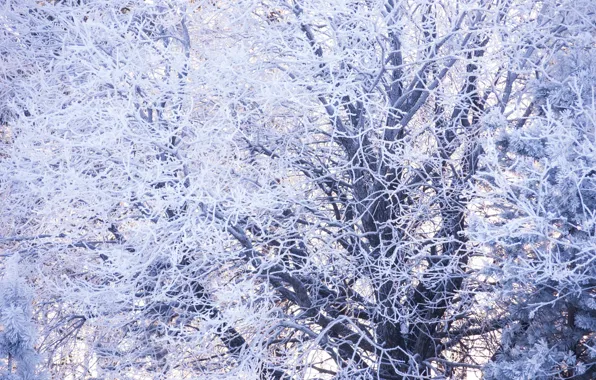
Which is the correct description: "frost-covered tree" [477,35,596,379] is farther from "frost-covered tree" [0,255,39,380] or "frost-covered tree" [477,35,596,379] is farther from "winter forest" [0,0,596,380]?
"frost-covered tree" [0,255,39,380]

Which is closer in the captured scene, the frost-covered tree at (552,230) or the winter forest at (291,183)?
the frost-covered tree at (552,230)

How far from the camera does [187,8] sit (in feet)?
26.1

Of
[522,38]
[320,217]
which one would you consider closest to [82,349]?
[320,217]

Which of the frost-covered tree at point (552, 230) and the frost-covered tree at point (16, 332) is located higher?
the frost-covered tree at point (552, 230)

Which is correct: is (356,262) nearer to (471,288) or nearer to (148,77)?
(471,288)

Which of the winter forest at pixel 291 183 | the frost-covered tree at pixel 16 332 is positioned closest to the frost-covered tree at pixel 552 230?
the winter forest at pixel 291 183

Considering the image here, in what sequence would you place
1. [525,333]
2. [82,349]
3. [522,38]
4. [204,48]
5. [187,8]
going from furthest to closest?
[82,349] < [204,48] < [187,8] < [522,38] < [525,333]

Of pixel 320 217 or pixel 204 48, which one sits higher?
pixel 204 48

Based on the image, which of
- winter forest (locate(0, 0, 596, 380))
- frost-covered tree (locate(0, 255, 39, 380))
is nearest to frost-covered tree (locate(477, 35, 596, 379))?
winter forest (locate(0, 0, 596, 380))

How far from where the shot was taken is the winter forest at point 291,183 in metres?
6.34

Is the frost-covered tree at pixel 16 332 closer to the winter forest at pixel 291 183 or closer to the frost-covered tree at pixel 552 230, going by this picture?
the winter forest at pixel 291 183

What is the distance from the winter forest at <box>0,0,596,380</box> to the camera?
20.8ft

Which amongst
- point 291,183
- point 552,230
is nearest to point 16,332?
point 291,183

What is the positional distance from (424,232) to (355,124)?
1518 millimetres
